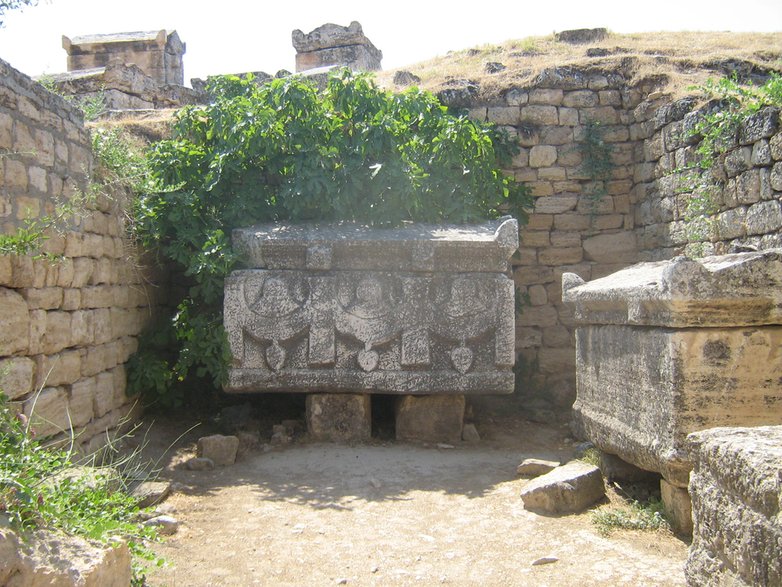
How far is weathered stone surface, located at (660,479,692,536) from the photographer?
3382 mm

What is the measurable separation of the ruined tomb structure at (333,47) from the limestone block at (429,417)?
7900 millimetres

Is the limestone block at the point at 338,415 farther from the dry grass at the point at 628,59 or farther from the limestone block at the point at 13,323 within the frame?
the dry grass at the point at 628,59

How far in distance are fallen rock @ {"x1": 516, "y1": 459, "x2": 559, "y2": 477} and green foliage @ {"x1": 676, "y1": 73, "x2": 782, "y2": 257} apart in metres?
2.46

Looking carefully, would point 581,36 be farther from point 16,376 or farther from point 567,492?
point 16,376

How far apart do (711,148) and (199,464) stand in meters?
4.34

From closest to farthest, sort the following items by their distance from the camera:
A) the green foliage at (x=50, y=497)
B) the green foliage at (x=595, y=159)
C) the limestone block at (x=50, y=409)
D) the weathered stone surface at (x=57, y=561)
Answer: the weathered stone surface at (x=57, y=561)
the green foliage at (x=50, y=497)
the limestone block at (x=50, y=409)
the green foliage at (x=595, y=159)

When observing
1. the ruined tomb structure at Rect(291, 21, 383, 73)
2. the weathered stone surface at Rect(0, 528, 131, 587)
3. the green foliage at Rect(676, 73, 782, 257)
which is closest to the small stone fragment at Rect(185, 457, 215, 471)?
the weathered stone surface at Rect(0, 528, 131, 587)

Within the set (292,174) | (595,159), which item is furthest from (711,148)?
(292,174)

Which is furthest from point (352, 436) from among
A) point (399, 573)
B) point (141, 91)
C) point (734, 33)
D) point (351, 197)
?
point (734, 33)

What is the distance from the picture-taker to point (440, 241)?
212 inches

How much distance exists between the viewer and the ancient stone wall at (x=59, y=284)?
3.90 meters

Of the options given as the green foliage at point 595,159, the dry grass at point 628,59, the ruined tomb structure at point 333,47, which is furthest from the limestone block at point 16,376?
the ruined tomb structure at point 333,47

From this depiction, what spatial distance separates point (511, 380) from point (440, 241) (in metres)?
1.09

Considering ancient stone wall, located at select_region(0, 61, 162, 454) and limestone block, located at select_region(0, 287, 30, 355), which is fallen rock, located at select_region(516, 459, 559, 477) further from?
limestone block, located at select_region(0, 287, 30, 355)
